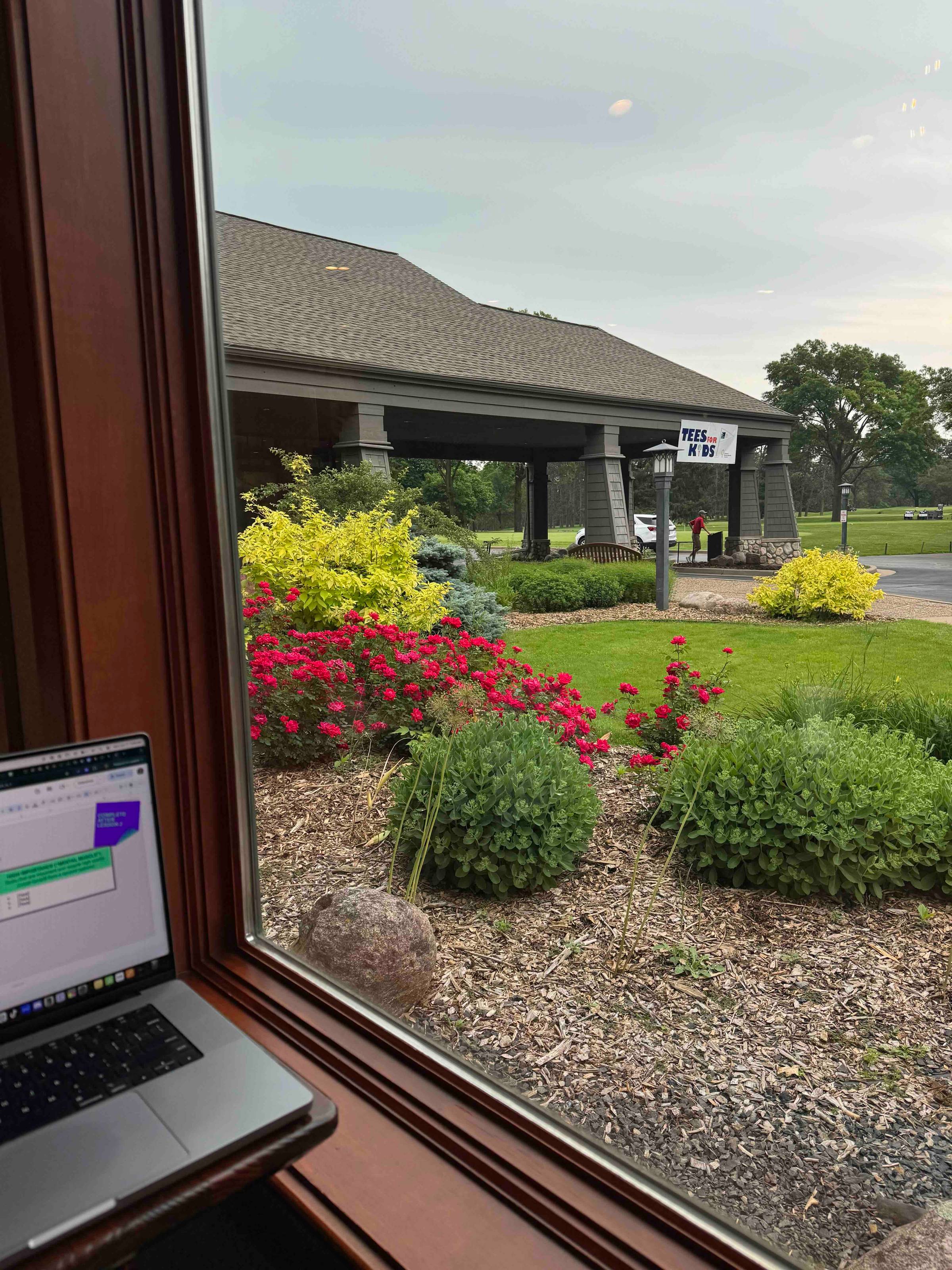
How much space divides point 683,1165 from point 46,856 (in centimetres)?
83

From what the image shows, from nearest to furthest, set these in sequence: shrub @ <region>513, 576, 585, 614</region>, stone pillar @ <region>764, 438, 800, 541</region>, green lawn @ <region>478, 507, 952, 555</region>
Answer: green lawn @ <region>478, 507, 952, 555</region> < stone pillar @ <region>764, 438, 800, 541</region> < shrub @ <region>513, 576, 585, 614</region>

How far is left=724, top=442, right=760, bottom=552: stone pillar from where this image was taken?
47.9 inches

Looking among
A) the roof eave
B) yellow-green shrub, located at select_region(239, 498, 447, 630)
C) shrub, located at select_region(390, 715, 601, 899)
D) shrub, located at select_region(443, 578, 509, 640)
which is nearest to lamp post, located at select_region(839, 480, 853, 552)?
the roof eave

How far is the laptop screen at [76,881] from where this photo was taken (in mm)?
685

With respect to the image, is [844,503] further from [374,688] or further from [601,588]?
[374,688]

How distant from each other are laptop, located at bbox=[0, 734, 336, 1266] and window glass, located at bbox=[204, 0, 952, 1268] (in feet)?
1.21

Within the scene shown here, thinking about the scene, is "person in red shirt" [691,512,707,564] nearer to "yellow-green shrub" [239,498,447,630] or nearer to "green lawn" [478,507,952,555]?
"green lawn" [478,507,952,555]

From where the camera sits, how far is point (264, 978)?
112 cm

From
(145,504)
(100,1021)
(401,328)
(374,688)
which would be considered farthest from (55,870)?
(374,688)

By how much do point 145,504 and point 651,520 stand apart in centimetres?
88

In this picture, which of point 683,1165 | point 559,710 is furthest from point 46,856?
point 559,710

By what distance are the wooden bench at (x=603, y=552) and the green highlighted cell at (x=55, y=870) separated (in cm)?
120

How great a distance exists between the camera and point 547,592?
2.31 metres

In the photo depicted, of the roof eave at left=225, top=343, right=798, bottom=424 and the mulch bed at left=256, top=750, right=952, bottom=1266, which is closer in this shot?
A: the mulch bed at left=256, top=750, right=952, bottom=1266
